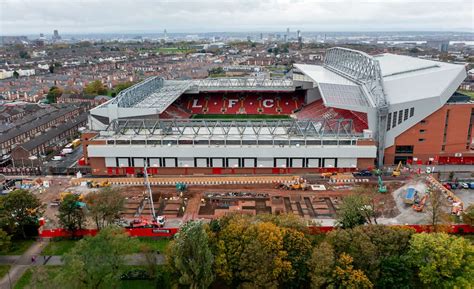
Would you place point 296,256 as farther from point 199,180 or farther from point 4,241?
point 199,180

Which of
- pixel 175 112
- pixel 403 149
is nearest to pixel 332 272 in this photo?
pixel 403 149

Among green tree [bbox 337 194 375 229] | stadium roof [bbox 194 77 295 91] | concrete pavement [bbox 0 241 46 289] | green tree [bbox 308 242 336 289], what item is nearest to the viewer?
green tree [bbox 308 242 336 289]

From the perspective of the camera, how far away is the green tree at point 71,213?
31469mm

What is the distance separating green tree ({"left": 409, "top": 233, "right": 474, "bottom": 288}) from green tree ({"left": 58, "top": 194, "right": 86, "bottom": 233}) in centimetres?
2468

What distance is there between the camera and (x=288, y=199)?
1594 inches

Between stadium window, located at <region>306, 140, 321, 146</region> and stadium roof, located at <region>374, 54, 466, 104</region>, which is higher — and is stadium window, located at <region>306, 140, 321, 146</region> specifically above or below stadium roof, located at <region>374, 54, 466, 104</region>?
below

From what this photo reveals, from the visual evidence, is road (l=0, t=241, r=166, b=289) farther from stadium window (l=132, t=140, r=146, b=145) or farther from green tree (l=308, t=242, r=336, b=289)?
stadium window (l=132, t=140, r=146, b=145)

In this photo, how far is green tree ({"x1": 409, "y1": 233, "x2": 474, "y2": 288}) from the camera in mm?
23453

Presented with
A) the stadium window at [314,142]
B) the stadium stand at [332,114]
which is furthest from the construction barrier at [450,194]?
the stadium window at [314,142]

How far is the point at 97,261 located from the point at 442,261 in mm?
20437

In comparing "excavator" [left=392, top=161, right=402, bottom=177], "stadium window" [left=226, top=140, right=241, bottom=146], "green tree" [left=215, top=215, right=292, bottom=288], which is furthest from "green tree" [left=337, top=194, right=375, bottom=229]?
"stadium window" [left=226, top=140, right=241, bottom=146]

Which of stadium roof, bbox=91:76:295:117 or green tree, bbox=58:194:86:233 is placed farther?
stadium roof, bbox=91:76:295:117

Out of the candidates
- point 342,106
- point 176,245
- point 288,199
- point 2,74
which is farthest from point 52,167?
point 2,74

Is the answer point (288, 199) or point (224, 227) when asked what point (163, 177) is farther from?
point (224, 227)
